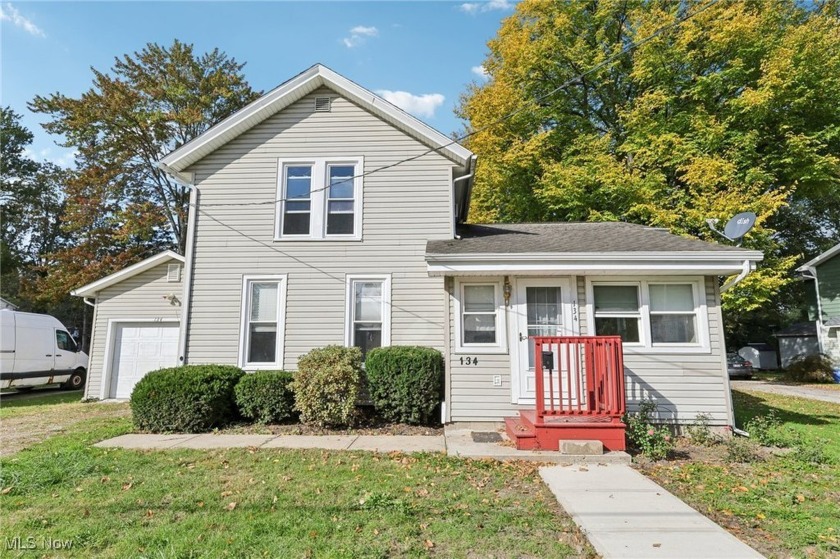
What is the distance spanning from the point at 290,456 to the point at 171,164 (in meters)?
6.93

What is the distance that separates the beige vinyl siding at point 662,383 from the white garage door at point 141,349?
8508mm

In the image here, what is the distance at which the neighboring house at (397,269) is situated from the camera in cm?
719

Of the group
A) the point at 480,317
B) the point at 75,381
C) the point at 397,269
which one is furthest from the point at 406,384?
the point at 75,381

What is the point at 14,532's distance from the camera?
3.40 meters

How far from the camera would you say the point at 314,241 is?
909 centimetres

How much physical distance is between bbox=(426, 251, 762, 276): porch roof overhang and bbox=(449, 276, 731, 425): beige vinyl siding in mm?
536

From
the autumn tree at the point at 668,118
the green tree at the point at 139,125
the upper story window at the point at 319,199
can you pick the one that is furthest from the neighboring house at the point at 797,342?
the green tree at the point at 139,125

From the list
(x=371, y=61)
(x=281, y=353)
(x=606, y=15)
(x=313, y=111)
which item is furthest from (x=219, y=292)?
(x=606, y=15)

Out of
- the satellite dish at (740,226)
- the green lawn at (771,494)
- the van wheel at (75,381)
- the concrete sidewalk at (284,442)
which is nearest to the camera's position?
the green lawn at (771,494)

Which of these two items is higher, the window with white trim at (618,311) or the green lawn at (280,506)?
the window with white trim at (618,311)

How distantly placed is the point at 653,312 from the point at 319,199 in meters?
6.81

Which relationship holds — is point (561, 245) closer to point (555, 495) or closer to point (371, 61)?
point (555, 495)

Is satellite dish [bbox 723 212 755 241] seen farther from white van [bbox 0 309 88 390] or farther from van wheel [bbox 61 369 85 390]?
van wheel [bbox 61 369 85 390]

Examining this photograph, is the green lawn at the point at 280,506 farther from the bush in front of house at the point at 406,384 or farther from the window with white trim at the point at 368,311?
the window with white trim at the point at 368,311
